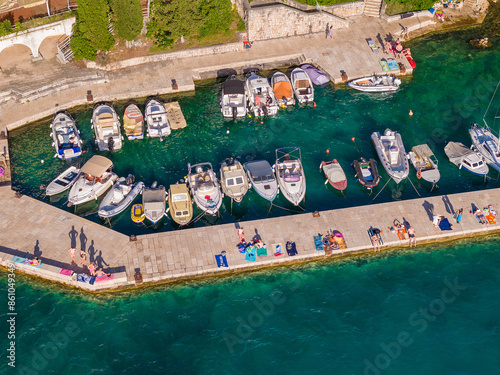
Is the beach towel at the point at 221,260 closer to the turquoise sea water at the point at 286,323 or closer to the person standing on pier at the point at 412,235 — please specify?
the turquoise sea water at the point at 286,323

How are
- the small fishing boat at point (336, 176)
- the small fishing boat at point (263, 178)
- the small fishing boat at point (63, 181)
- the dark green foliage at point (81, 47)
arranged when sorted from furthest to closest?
the dark green foliage at point (81, 47)
the small fishing boat at point (336, 176)
the small fishing boat at point (263, 178)
the small fishing boat at point (63, 181)

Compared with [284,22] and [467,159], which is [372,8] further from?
[467,159]

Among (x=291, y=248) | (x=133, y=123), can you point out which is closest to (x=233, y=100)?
(x=133, y=123)

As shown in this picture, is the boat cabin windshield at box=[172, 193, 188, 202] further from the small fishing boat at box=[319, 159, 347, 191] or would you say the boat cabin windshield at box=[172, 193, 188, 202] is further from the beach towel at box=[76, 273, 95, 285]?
the small fishing boat at box=[319, 159, 347, 191]

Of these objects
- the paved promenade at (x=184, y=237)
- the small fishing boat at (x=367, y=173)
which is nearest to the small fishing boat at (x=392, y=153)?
the small fishing boat at (x=367, y=173)

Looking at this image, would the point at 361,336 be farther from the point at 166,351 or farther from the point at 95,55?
the point at 95,55

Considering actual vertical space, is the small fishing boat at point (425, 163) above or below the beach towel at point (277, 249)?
above

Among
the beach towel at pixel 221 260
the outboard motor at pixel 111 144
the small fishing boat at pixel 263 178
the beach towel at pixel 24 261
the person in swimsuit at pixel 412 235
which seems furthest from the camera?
the outboard motor at pixel 111 144
